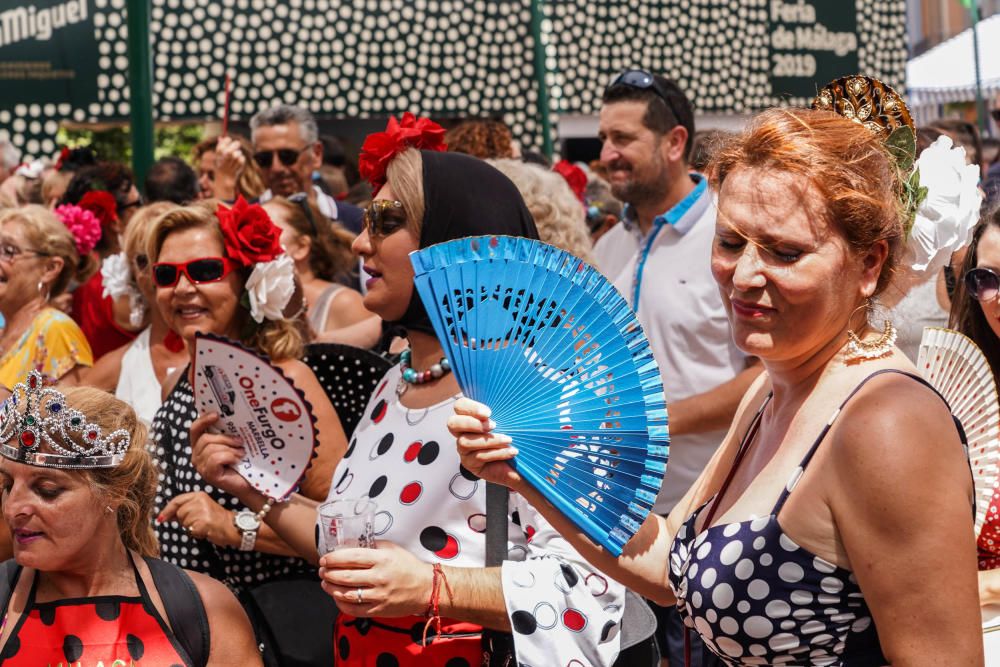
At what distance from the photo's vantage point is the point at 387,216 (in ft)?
7.96

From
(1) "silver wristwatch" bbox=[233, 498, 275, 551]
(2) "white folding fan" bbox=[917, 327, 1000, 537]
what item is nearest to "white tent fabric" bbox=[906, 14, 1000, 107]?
(2) "white folding fan" bbox=[917, 327, 1000, 537]

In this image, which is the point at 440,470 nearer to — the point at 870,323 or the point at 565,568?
the point at 565,568

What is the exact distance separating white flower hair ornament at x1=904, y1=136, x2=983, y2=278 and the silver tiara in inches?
68.6

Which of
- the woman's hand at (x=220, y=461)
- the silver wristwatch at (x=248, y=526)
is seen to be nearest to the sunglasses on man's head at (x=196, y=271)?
the woman's hand at (x=220, y=461)

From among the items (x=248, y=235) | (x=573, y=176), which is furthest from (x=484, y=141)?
(x=248, y=235)

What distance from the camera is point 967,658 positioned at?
5.14ft

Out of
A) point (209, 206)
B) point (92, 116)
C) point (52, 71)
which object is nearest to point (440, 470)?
point (209, 206)

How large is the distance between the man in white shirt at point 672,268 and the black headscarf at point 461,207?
134cm

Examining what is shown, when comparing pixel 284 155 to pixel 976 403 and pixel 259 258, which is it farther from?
pixel 976 403

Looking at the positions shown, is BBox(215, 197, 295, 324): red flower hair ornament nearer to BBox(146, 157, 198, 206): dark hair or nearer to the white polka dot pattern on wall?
BBox(146, 157, 198, 206): dark hair

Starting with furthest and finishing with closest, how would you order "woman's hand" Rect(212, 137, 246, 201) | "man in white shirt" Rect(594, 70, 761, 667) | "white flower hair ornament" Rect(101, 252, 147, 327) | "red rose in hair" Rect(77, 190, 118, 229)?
"woman's hand" Rect(212, 137, 246, 201) → "red rose in hair" Rect(77, 190, 118, 229) → "white flower hair ornament" Rect(101, 252, 147, 327) → "man in white shirt" Rect(594, 70, 761, 667)

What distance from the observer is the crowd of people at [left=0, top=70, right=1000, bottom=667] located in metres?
1.63

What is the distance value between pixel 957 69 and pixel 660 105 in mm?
12831

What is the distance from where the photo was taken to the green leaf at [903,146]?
1.83 meters
